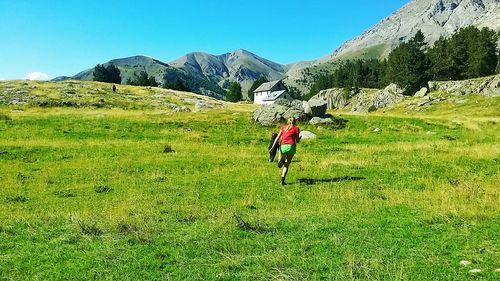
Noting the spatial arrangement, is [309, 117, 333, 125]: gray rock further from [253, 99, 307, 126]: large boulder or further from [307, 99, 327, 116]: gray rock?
[307, 99, 327, 116]: gray rock

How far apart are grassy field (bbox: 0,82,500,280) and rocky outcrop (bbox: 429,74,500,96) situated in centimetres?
6255

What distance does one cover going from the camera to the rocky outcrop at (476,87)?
274ft

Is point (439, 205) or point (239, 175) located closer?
point (439, 205)

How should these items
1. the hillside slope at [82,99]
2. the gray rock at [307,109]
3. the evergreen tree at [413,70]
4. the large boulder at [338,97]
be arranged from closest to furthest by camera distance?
1. the gray rock at [307,109]
2. the hillside slope at [82,99]
3. the evergreen tree at [413,70]
4. the large boulder at [338,97]

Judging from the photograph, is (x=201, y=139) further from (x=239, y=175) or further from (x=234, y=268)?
(x=234, y=268)

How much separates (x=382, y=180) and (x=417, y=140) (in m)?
18.1

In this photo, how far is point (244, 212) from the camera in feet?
46.1

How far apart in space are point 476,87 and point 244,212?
90.4 m

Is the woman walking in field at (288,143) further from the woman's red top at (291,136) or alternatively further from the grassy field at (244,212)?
the grassy field at (244,212)

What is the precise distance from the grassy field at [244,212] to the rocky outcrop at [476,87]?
62.6m

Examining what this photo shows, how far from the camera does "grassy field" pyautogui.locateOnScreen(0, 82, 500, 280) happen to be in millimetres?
9086

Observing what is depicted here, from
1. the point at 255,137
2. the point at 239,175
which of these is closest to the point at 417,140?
the point at 255,137

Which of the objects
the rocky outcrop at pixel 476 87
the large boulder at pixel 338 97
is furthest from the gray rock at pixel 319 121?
the large boulder at pixel 338 97

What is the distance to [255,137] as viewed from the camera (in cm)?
3794
